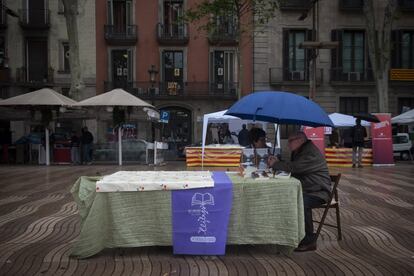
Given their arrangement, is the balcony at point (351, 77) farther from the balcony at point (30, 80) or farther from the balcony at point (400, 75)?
the balcony at point (30, 80)

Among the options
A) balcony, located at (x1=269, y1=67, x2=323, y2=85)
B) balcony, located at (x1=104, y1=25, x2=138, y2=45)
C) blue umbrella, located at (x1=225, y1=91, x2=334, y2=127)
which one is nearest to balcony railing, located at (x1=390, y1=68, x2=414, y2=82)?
balcony, located at (x1=269, y1=67, x2=323, y2=85)

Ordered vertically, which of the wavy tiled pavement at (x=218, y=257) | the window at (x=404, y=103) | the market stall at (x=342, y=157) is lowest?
the wavy tiled pavement at (x=218, y=257)

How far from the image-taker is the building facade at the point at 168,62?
3375 cm

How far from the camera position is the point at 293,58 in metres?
33.8

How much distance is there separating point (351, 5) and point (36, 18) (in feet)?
67.4

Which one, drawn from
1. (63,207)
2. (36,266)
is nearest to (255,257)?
(36,266)

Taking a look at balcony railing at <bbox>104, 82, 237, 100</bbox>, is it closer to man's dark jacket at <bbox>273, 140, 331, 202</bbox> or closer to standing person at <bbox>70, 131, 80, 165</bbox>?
standing person at <bbox>70, 131, 80, 165</bbox>

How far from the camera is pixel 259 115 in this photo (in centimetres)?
605

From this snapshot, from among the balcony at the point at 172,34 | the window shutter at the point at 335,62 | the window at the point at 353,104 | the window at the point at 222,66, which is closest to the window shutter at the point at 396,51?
the window at the point at 353,104

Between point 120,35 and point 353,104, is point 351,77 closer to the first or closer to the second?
point 353,104

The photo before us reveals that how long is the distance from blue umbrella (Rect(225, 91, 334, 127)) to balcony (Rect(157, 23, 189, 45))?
28374 millimetres

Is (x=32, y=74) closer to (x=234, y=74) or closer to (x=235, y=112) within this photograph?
(x=234, y=74)

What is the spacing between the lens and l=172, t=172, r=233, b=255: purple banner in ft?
17.9

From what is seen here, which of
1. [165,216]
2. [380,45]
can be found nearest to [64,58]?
[380,45]
